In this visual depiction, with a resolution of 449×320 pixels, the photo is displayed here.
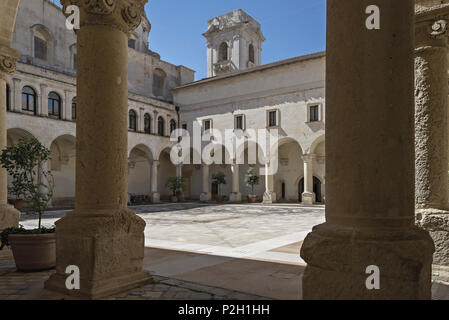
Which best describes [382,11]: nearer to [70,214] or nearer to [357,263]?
[357,263]

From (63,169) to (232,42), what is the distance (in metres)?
19.2

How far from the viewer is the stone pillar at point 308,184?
22939 mm

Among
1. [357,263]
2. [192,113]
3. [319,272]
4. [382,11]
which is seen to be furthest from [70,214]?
[192,113]

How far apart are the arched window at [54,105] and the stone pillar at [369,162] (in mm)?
21548

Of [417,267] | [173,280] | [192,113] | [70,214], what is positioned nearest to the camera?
[417,267]

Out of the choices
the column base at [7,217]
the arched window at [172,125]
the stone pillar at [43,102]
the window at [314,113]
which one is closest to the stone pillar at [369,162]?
the column base at [7,217]

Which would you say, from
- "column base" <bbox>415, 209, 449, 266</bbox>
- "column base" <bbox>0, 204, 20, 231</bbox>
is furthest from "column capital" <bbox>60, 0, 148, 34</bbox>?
"column base" <bbox>415, 209, 449, 266</bbox>

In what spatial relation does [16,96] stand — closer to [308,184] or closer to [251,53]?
[308,184]

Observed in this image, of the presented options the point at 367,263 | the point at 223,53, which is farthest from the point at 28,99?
the point at 367,263

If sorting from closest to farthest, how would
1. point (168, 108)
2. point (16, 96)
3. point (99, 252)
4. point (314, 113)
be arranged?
point (99, 252) → point (16, 96) → point (314, 113) → point (168, 108)

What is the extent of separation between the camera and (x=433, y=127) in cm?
434

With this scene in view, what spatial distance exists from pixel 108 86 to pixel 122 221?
1449 mm

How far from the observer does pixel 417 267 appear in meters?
2.19
